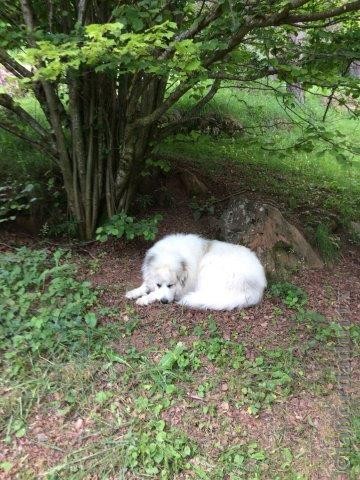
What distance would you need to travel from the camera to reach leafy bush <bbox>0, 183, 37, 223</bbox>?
4914 mm

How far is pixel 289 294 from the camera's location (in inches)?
179

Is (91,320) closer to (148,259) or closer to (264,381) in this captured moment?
(148,259)

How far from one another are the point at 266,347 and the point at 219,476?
126cm

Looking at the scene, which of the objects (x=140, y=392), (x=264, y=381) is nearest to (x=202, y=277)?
(x=264, y=381)

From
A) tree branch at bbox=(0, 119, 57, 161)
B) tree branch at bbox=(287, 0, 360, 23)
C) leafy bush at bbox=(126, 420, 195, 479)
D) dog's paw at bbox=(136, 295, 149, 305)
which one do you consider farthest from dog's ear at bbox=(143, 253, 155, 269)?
tree branch at bbox=(287, 0, 360, 23)

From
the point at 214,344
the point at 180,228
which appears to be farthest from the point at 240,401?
the point at 180,228

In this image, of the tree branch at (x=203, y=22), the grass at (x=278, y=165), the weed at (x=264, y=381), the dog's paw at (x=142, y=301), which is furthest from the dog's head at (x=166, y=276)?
the tree branch at (x=203, y=22)

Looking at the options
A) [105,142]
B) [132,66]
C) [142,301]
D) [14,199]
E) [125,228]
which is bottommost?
[142,301]

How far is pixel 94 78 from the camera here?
15.7 feet

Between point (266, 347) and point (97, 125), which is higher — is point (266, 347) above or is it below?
below

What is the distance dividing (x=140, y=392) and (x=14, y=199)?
279cm

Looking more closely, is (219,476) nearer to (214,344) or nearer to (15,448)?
(214,344)

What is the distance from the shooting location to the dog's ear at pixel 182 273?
4445 millimetres

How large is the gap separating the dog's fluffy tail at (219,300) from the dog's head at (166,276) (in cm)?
15
